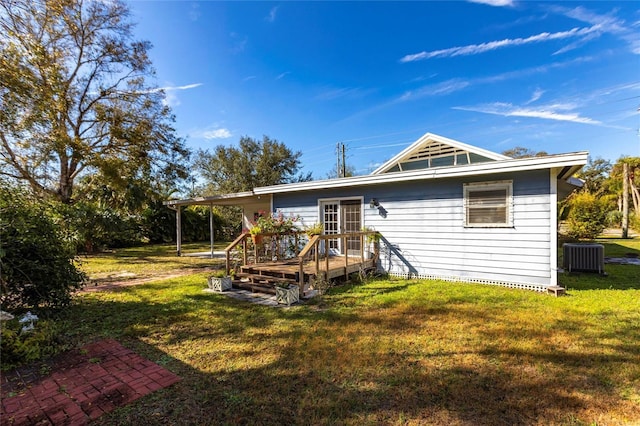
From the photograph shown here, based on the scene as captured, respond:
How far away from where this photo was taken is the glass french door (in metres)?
8.11

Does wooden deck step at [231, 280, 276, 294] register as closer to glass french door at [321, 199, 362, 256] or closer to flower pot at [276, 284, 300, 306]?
flower pot at [276, 284, 300, 306]

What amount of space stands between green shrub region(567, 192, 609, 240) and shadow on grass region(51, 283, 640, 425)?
11.8 meters

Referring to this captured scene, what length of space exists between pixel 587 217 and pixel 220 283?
601 inches

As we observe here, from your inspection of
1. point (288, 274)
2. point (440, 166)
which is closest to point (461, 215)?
point (440, 166)

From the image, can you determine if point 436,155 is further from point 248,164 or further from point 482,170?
point 248,164

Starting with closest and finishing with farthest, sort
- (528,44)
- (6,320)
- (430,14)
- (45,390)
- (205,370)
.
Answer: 1. (45,390)
2. (205,370)
3. (6,320)
4. (430,14)
5. (528,44)

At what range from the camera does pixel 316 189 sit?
27.3 feet

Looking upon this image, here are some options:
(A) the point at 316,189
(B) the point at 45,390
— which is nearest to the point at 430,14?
(A) the point at 316,189

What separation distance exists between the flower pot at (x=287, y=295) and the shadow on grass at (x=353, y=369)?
469 millimetres

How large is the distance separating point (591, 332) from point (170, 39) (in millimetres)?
12557

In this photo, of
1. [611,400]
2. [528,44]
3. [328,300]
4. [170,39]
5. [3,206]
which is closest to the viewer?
[611,400]

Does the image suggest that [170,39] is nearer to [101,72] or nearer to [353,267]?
[101,72]

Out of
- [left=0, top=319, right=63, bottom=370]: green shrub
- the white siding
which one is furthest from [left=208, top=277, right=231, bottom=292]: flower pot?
the white siding

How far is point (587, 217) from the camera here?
41.1ft
